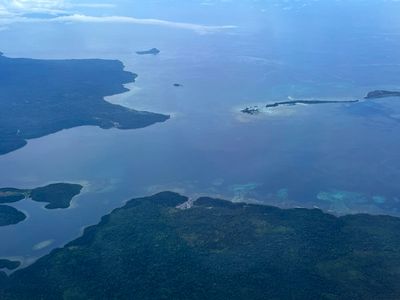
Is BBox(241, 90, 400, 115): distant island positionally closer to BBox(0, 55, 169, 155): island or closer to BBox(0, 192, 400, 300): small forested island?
BBox(0, 55, 169, 155): island

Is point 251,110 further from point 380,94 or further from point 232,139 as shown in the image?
point 380,94

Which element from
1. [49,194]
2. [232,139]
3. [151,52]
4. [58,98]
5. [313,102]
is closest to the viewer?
[49,194]

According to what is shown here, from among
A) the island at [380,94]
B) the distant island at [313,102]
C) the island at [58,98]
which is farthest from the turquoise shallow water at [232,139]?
the island at [58,98]

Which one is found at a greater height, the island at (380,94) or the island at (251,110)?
the island at (380,94)

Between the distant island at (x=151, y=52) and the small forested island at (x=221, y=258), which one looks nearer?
the small forested island at (x=221, y=258)

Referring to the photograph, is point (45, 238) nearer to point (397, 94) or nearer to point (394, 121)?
point (394, 121)

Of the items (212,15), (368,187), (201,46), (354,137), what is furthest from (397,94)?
(212,15)

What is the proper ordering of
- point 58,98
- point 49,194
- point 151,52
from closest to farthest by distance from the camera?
point 49,194 < point 58,98 < point 151,52

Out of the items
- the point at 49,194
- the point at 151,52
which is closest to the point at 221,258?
the point at 49,194

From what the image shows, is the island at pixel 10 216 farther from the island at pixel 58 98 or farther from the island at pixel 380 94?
the island at pixel 380 94
